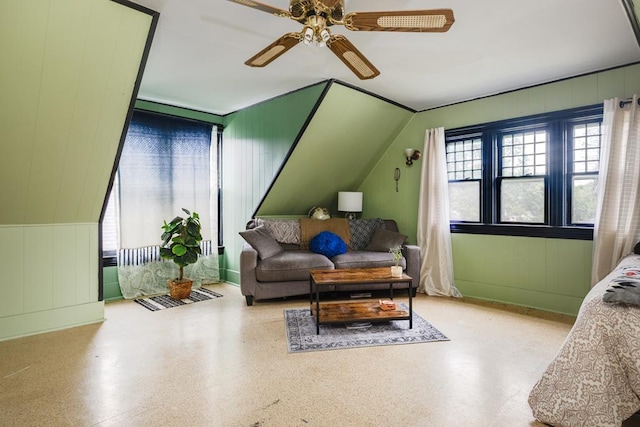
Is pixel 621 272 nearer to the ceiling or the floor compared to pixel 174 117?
nearer to the floor

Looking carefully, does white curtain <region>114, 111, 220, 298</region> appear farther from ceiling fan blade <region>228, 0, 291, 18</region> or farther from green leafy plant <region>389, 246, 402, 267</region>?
ceiling fan blade <region>228, 0, 291, 18</region>

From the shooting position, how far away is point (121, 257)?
4.00m

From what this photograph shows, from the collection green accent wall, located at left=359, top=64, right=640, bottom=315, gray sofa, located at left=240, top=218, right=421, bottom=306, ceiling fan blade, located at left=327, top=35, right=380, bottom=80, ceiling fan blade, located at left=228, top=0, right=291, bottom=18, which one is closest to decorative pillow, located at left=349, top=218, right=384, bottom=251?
gray sofa, located at left=240, top=218, right=421, bottom=306

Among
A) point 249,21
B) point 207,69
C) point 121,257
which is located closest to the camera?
point 249,21

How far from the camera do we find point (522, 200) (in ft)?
12.5

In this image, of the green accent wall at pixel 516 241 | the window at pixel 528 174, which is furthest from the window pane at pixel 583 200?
the green accent wall at pixel 516 241

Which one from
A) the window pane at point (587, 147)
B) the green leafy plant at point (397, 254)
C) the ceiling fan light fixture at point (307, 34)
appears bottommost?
the green leafy plant at point (397, 254)

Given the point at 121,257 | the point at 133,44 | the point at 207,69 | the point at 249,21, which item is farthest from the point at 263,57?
the point at 121,257

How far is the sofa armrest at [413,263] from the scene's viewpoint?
4.10 metres

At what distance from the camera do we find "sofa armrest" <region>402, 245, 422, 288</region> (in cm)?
410

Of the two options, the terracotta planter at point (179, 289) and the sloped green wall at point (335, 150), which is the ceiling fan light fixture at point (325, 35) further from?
the terracotta planter at point (179, 289)

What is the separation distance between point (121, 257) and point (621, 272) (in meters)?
4.61

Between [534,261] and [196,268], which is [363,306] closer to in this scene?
[534,261]

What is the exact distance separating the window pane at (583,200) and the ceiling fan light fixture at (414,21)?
2680 mm
